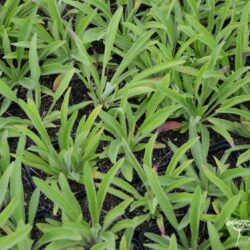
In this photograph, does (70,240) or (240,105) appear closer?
(70,240)

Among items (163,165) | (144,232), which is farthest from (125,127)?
(144,232)

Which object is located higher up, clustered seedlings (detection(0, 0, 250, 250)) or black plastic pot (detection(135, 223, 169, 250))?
clustered seedlings (detection(0, 0, 250, 250))

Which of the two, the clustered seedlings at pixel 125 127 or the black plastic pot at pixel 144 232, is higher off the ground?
the clustered seedlings at pixel 125 127

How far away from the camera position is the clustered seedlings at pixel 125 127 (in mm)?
1360

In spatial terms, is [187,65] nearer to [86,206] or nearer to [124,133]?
[124,133]

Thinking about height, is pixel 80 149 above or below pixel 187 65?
below

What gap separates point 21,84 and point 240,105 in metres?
0.77

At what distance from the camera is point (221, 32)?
68.4 inches

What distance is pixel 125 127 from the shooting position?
1.55 metres

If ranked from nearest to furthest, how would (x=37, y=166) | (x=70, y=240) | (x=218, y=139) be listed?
(x=70, y=240)
(x=37, y=166)
(x=218, y=139)

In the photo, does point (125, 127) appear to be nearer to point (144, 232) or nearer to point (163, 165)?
point (163, 165)

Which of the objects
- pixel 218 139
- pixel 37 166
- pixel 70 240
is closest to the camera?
pixel 70 240

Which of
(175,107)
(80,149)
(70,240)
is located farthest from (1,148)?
(175,107)

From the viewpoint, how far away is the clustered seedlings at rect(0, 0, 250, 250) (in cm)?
136
